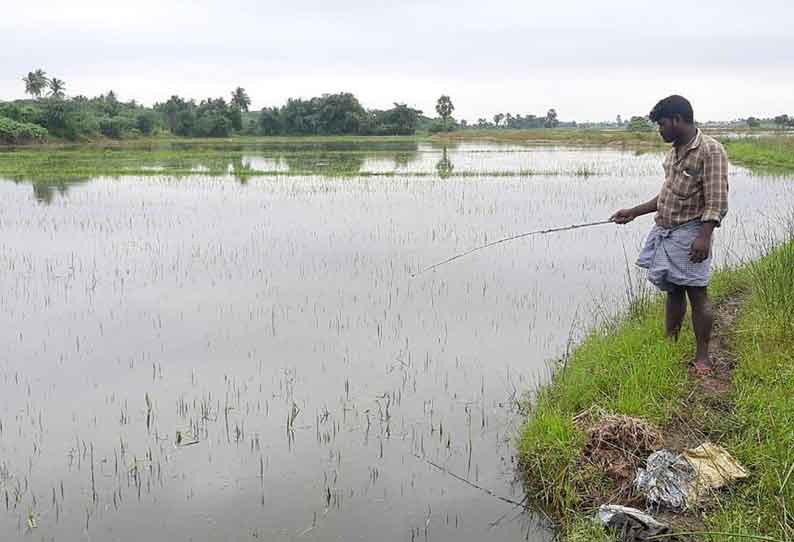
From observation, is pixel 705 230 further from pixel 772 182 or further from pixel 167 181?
pixel 167 181

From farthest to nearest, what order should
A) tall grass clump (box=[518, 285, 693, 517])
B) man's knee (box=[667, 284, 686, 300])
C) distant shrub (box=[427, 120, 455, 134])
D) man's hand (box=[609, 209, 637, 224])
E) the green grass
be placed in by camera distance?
distant shrub (box=[427, 120, 455, 134])
the green grass
man's hand (box=[609, 209, 637, 224])
man's knee (box=[667, 284, 686, 300])
tall grass clump (box=[518, 285, 693, 517])

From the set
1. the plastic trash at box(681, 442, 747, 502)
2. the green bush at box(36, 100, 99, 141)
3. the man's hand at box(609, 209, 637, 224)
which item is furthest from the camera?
the green bush at box(36, 100, 99, 141)

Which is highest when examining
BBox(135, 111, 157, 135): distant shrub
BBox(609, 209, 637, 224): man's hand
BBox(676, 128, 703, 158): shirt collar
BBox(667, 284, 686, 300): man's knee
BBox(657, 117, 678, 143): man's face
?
BBox(135, 111, 157, 135): distant shrub

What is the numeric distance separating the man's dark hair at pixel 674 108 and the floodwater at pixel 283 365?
189 cm

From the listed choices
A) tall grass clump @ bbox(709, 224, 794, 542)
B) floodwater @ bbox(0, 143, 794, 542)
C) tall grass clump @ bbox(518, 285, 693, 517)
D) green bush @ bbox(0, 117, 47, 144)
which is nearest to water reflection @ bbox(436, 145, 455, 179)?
floodwater @ bbox(0, 143, 794, 542)

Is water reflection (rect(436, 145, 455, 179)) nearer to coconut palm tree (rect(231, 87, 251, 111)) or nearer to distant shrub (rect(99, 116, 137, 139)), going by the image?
distant shrub (rect(99, 116, 137, 139))

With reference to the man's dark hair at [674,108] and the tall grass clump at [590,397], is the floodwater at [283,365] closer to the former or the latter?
the tall grass clump at [590,397]

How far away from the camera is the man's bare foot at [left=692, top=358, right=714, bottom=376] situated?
3.93 meters

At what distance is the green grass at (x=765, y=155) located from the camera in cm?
2020

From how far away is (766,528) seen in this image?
257 cm

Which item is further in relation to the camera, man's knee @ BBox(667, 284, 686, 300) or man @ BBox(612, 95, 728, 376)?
man's knee @ BBox(667, 284, 686, 300)

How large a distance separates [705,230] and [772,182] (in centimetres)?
1408

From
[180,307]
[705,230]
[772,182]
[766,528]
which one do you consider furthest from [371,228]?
[772,182]

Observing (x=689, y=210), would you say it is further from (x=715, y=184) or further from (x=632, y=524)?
(x=632, y=524)
